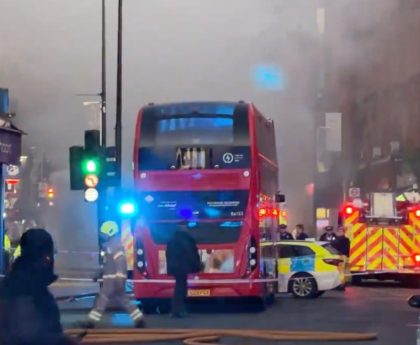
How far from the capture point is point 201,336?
12.3 m

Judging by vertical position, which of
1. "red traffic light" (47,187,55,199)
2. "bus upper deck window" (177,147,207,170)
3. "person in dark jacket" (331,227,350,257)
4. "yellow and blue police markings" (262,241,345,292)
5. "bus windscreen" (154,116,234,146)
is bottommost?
"yellow and blue police markings" (262,241,345,292)

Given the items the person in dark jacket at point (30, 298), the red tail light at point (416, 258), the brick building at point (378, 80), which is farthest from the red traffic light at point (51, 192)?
the person in dark jacket at point (30, 298)

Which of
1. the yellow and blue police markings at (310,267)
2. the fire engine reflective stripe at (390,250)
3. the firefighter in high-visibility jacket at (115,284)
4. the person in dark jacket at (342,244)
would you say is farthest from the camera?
the fire engine reflective stripe at (390,250)

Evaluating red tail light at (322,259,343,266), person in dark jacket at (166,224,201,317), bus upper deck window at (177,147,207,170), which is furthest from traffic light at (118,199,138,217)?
red tail light at (322,259,343,266)

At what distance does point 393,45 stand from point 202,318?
7835mm

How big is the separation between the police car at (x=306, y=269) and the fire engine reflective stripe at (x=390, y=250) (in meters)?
3.88

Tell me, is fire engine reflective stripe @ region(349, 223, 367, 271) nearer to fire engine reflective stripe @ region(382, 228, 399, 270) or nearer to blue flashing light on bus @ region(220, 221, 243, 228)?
fire engine reflective stripe @ region(382, 228, 399, 270)

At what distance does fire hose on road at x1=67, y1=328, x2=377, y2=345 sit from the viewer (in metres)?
12.0

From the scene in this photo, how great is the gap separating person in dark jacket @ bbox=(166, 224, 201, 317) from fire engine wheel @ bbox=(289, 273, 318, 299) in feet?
15.1

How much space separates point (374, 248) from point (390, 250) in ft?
1.16

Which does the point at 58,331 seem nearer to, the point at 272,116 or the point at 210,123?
the point at 210,123

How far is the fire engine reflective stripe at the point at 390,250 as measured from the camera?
2391 centimetres

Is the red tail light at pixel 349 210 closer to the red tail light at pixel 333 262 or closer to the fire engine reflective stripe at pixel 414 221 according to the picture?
the fire engine reflective stripe at pixel 414 221

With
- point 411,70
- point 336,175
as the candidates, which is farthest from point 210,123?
point 336,175
